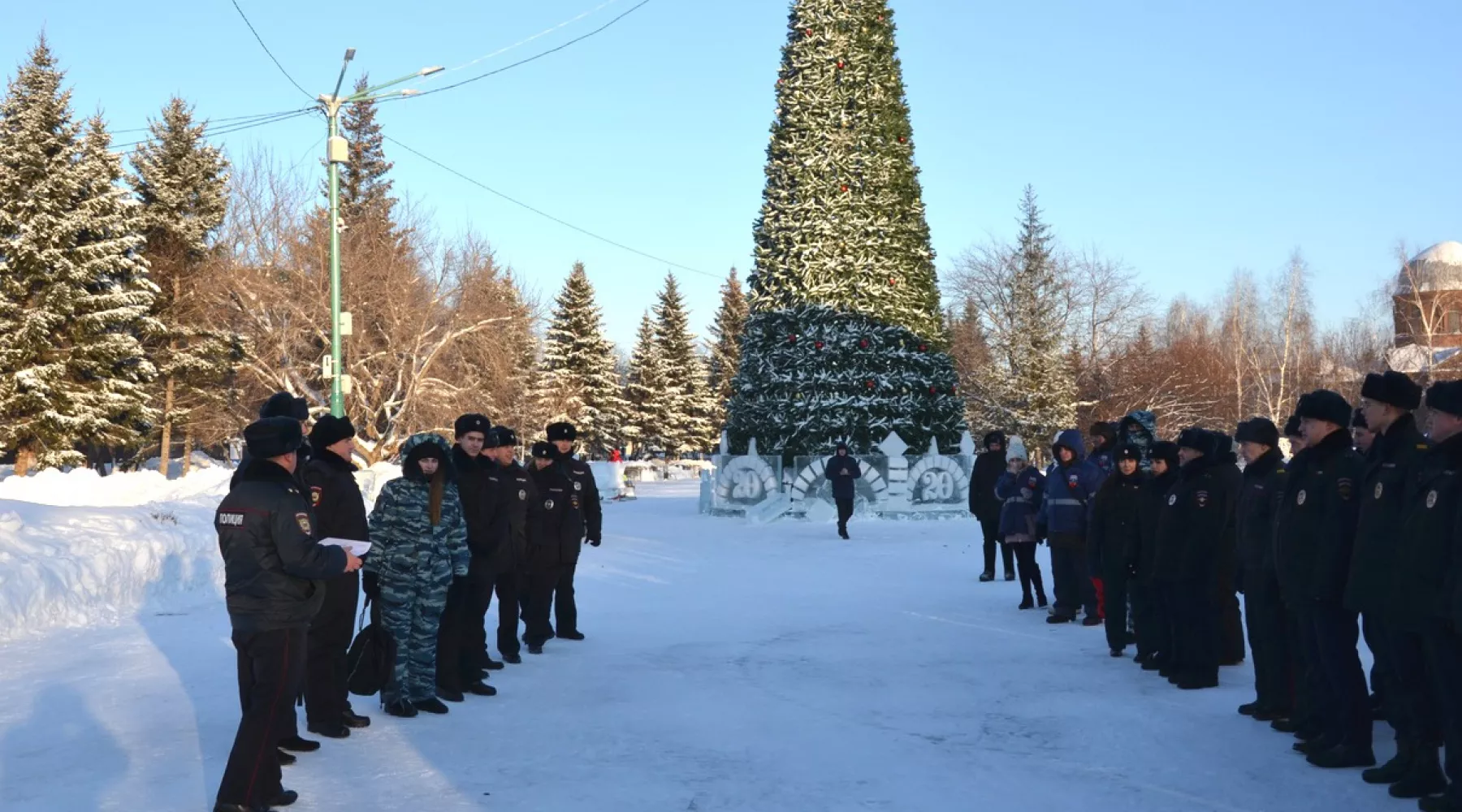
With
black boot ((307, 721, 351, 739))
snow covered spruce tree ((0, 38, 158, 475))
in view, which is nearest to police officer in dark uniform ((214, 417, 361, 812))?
black boot ((307, 721, 351, 739))

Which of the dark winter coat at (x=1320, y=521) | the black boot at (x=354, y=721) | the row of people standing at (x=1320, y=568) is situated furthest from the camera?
the black boot at (x=354, y=721)

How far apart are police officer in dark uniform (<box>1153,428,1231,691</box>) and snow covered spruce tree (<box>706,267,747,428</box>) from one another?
6805cm

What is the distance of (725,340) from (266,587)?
74.6 meters

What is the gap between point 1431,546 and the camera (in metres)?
5.46

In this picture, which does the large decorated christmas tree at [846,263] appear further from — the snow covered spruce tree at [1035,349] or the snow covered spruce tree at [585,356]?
the snow covered spruce tree at [585,356]

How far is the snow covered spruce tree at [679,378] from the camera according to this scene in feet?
244

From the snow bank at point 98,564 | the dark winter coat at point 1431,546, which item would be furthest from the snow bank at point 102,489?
the dark winter coat at point 1431,546

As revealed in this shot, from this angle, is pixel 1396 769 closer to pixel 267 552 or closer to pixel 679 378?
pixel 267 552

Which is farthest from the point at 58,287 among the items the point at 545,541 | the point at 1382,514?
the point at 1382,514

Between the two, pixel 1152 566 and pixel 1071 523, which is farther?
pixel 1071 523

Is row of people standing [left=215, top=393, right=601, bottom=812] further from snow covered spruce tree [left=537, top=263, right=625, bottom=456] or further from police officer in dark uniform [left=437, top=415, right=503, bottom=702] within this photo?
snow covered spruce tree [left=537, top=263, right=625, bottom=456]

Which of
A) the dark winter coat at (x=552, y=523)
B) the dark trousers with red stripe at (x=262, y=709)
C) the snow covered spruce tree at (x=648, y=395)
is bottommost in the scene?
the dark trousers with red stripe at (x=262, y=709)

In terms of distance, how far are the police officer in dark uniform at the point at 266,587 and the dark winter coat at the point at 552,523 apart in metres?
4.54

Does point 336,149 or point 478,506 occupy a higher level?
point 336,149
